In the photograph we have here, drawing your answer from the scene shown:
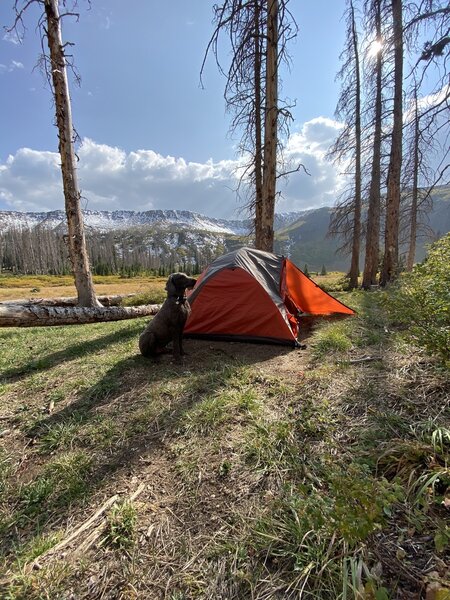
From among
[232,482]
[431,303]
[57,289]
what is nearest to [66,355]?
[232,482]

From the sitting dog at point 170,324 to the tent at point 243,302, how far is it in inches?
40.3

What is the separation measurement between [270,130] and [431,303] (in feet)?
22.1

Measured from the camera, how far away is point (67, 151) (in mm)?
8125

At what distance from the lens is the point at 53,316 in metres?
7.70

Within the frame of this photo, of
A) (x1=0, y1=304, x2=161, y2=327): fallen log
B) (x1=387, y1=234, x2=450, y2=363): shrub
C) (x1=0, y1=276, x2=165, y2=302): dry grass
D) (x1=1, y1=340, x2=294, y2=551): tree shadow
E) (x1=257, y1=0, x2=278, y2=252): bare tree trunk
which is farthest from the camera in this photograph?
(x1=0, y1=276, x2=165, y2=302): dry grass

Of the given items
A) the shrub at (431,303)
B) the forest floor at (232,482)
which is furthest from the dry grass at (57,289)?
the shrub at (431,303)

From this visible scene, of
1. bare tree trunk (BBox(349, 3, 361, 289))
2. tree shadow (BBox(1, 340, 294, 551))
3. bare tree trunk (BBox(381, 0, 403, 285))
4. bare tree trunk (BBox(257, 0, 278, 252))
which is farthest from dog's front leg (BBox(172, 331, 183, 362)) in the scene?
bare tree trunk (BBox(349, 3, 361, 289))

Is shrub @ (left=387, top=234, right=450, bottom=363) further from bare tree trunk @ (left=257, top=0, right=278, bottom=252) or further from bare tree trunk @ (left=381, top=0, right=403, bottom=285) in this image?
bare tree trunk @ (left=381, top=0, right=403, bottom=285)

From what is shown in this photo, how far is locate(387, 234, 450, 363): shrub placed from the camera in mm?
2568

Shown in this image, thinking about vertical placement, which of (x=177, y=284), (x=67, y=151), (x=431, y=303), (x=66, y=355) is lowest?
(x=66, y=355)

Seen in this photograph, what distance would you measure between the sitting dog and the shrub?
2.99m

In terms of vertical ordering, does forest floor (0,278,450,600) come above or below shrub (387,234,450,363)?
below

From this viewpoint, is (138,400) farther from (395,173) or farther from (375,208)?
(375,208)

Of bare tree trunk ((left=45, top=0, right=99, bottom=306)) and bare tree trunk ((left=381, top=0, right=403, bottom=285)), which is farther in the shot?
bare tree trunk ((left=381, top=0, right=403, bottom=285))
